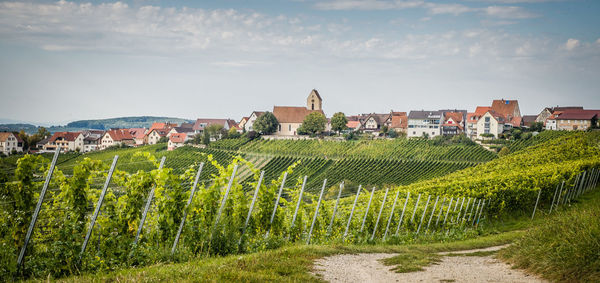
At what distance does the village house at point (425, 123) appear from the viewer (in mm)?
101625

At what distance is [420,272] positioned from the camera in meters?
7.31

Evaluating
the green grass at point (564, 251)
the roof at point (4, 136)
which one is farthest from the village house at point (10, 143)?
the green grass at point (564, 251)

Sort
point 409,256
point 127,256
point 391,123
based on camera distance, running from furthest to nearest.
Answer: point 391,123
point 409,256
point 127,256

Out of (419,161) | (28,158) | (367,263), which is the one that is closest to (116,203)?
(28,158)

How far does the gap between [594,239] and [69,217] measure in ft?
23.6

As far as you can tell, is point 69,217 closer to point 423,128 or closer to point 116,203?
point 116,203

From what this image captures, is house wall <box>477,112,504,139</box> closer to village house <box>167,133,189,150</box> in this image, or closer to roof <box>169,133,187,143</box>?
village house <box>167,133,189,150</box>

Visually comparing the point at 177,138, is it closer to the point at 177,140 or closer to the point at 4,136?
the point at 177,140

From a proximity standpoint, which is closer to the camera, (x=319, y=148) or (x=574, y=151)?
(x=574, y=151)

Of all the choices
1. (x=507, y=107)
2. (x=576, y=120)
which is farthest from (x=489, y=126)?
(x=507, y=107)

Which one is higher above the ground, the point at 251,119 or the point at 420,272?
the point at 251,119

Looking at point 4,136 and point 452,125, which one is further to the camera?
point 452,125

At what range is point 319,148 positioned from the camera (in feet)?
283

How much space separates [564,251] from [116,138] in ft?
429
